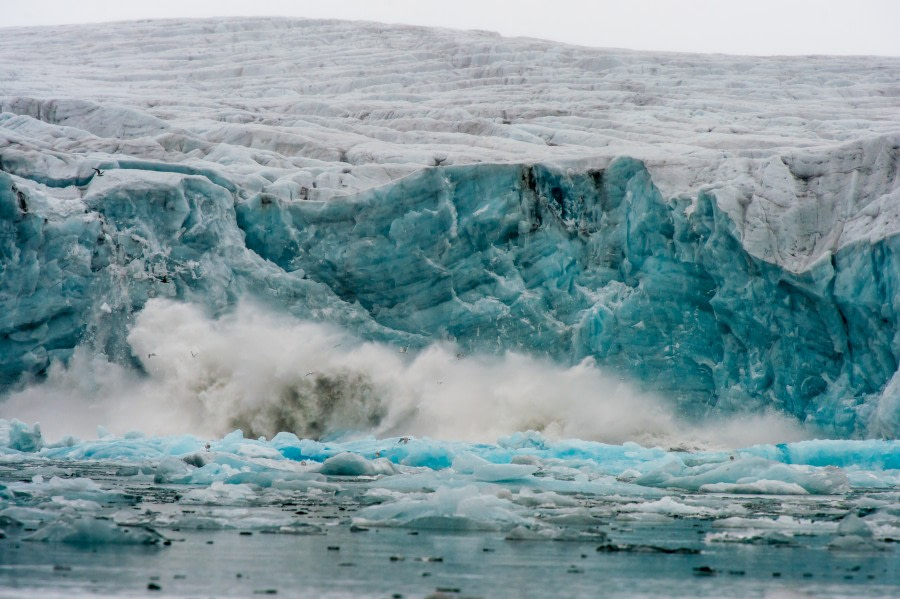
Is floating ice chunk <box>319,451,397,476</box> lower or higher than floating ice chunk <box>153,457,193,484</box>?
lower

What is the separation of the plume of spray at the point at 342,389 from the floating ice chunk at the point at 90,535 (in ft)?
37.2

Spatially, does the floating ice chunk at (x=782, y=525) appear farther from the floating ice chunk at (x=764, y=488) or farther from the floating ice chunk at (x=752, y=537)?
the floating ice chunk at (x=764, y=488)

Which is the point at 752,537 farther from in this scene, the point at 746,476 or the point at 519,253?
the point at 519,253

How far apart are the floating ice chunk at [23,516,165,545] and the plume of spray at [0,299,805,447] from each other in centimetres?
1134

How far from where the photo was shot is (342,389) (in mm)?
18750

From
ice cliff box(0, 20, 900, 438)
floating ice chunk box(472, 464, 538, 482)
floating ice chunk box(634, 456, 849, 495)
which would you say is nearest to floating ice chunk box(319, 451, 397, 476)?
floating ice chunk box(472, 464, 538, 482)

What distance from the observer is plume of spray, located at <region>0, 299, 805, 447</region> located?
1830 cm

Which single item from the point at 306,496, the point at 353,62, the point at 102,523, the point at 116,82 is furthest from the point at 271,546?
the point at 353,62

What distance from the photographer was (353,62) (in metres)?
36.9

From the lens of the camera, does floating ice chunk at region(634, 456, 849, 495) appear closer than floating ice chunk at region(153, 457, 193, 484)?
No

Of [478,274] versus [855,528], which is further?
[478,274]

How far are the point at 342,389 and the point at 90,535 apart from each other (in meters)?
11.8

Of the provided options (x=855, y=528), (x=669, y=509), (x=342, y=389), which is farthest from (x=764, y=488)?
(x=342, y=389)

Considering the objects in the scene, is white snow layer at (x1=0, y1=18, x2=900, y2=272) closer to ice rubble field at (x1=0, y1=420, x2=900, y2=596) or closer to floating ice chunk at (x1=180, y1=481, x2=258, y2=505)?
ice rubble field at (x1=0, y1=420, x2=900, y2=596)
